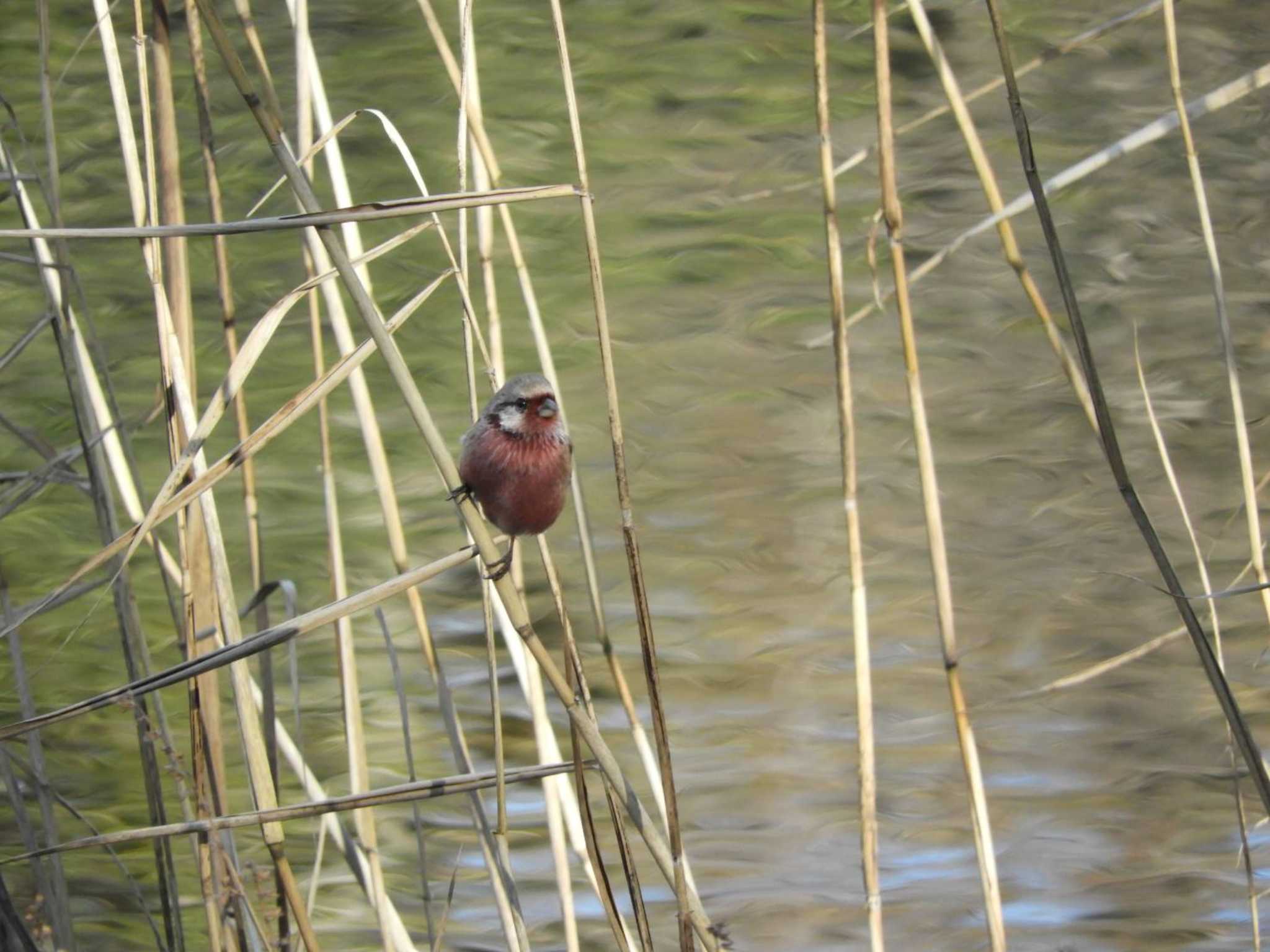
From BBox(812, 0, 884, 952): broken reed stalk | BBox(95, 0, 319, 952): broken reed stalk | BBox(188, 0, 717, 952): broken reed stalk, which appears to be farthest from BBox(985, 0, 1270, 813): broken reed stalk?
BBox(95, 0, 319, 952): broken reed stalk

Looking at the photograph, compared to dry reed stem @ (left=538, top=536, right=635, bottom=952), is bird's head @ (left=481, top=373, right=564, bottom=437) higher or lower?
higher

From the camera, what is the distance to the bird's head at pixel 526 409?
177cm

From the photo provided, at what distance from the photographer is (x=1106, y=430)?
143cm

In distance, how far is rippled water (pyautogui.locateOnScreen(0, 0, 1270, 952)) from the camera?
300cm

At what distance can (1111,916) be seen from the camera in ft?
9.05

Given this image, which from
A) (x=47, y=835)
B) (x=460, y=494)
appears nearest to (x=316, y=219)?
(x=460, y=494)

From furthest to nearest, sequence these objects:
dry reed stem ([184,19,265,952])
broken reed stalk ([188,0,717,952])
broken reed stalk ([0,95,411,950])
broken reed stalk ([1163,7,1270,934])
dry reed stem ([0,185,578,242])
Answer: dry reed stem ([184,19,265,952]) < broken reed stalk ([1163,7,1270,934]) < broken reed stalk ([0,95,411,950]) < broken reed stalk ([188,0,717,952]) < dry reed stem ([0,185,578,242])

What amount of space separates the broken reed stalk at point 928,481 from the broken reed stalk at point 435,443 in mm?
309

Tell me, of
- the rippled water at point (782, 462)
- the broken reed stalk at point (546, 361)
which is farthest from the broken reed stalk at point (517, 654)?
the rippled water at point (782, 462)

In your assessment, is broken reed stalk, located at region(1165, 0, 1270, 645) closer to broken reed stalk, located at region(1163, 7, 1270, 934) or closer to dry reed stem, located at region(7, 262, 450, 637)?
broken reed stalk, located at region(1163, 7, 1270, 934)

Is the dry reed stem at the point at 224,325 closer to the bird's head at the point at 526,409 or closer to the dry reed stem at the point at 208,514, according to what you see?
the dry reed stem at the point at 208,514

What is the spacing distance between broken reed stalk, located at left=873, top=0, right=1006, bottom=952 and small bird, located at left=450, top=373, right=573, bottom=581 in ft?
1.39

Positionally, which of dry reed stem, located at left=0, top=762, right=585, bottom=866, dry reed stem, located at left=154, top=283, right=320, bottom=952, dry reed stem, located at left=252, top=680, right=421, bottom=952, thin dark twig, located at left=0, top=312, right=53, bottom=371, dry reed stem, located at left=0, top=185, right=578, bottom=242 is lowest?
dry reed stem, located at left=252, top=680, right=421, bottom=952

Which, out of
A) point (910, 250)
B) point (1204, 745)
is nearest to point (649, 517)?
point (1204, 745)
